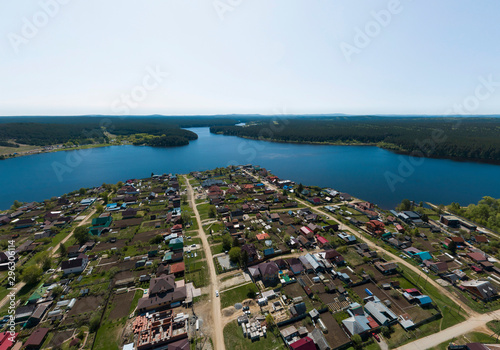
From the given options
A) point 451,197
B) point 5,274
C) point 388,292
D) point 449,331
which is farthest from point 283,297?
point 451,197

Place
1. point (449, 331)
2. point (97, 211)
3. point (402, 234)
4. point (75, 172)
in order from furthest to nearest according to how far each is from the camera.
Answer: point (75, 172), point (97, 211), point (402, 234), point (449, 331)

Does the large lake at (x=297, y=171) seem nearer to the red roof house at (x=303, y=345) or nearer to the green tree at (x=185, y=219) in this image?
the red roof house at (x=303, y=345)

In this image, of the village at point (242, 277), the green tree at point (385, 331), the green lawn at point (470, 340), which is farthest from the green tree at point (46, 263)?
the green lawn at point (470, 340)

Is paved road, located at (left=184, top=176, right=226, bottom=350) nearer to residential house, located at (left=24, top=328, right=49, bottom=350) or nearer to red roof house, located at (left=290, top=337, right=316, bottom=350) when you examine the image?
red roof house, located at (left=290, top=337, right=316, bottom=350)

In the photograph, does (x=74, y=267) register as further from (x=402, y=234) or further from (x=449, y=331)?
(x=402, y=234)

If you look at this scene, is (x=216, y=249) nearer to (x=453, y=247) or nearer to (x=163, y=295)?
(x=163, y=295)

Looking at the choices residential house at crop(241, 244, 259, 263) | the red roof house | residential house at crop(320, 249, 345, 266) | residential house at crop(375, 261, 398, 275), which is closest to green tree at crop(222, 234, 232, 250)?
residential house at crop(241, 244, 259, 263)
